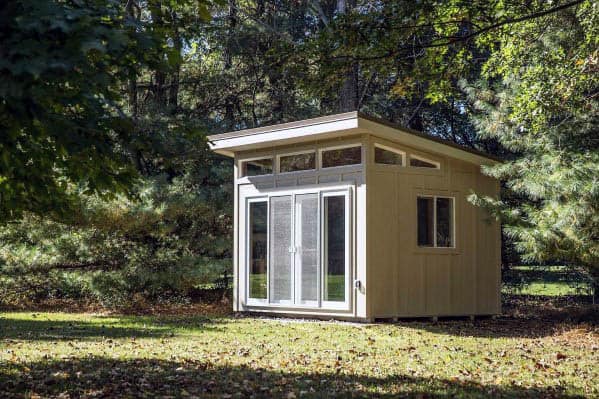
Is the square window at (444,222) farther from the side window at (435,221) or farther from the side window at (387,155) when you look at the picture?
the side window at (387,155)

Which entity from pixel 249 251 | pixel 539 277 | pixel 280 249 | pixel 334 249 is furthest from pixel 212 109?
pixel 539 277

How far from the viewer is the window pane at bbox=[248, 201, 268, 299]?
12.2 m

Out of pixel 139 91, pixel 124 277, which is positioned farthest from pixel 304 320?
pixel 139 91

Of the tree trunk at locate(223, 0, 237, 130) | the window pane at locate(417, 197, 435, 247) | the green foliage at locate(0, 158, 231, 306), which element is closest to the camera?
the window pane at locate(417, 197, 435, 247)

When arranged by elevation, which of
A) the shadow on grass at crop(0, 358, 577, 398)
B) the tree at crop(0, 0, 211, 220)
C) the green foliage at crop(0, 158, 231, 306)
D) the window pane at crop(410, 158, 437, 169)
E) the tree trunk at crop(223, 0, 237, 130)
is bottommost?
the shadow on grass at crop(0, 358, 577, 398)

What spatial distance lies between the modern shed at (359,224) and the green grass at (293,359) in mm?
714

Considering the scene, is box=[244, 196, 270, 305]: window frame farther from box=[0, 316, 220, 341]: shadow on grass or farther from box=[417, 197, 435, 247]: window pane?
box=[417, 197, 435, 247]: window pane

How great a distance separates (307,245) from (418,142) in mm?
2352

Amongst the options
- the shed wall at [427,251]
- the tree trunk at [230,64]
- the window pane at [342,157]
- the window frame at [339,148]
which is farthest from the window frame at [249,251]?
the tree trunk at [230,64]

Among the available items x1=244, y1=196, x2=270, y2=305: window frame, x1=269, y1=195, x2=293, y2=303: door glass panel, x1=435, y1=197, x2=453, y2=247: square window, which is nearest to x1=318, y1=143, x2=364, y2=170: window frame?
x1=269, y1=195, x2=293, y2=303: door glass panel

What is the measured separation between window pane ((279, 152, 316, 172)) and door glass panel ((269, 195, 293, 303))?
1.61 ft

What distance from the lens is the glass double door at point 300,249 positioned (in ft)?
36.6

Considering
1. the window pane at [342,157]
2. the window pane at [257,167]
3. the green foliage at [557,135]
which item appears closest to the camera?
the green foliage at [557,135]

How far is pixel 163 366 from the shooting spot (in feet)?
21.4
